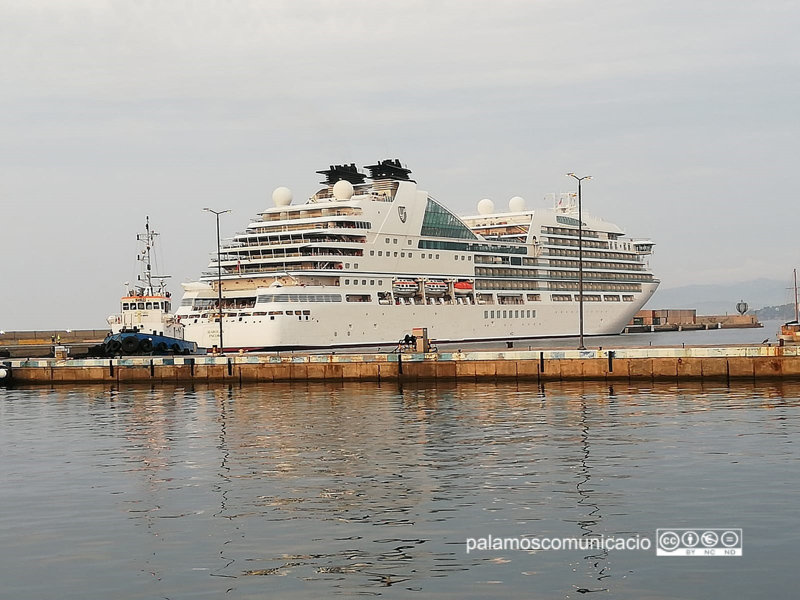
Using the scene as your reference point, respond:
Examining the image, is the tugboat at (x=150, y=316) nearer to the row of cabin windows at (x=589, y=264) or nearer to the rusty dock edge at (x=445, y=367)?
the rusty dock edge at (x=445, y=367)

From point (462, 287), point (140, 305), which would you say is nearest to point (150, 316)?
point (140, 305)

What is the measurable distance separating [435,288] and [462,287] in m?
3.76

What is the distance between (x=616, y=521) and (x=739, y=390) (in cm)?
2683

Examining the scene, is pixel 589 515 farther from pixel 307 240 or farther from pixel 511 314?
pixel 511 314

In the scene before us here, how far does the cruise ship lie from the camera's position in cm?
8131

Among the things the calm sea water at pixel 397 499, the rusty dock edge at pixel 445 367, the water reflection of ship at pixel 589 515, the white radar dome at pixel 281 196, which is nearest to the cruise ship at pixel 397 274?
the white radar dome at pixel 281 196

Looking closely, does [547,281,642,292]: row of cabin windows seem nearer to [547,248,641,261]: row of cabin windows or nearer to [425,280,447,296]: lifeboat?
[547,248,641,261]: row of cabin windows

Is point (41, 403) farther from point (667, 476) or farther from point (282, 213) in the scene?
point (282, 213)

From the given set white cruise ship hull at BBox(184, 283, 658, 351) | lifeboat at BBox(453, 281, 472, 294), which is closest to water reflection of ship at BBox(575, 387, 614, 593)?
white cruise ship hull at BBox(184, 283, 658, 351)

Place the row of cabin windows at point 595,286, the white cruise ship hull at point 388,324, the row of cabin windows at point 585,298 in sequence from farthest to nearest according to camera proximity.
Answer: the row of cabin windows at point 595,286, the row of cabin windows at point 585,298, the white cruise ship hull at point 388,324

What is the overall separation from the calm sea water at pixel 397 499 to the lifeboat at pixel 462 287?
58935 millimetres

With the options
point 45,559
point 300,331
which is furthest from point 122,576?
point 300,331

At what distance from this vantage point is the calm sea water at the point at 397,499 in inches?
570

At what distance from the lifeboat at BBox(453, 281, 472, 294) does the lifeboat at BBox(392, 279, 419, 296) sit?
17.7ft
